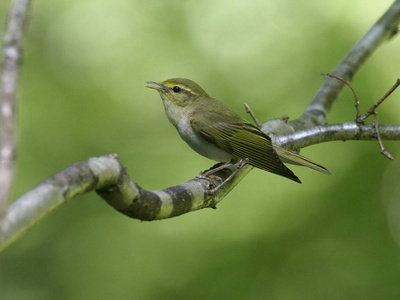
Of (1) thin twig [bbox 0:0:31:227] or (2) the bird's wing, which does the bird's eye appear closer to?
(2) the bird's wing

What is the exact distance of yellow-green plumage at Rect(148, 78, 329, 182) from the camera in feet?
12.5

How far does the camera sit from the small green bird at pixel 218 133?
379cm

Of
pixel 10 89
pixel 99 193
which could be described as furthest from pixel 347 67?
pixel 10 89

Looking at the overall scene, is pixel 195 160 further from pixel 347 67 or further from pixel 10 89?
pixel 10 89

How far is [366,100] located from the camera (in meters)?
5.89

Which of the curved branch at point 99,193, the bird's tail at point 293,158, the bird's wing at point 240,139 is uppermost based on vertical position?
the bird's wing at point 240,139

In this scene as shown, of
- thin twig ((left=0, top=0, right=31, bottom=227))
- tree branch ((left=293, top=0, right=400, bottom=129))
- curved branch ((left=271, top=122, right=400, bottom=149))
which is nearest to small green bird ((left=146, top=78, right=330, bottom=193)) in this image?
curved branch ((left=271, top=122, right=400, bottom=149))

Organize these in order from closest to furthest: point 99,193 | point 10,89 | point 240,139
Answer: point 10,89, point 99,193, point 240,139

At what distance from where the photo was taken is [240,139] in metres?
4.12

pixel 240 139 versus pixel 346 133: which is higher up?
pixel 240 139

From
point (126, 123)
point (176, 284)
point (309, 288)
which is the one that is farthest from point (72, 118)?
point (309, 288)

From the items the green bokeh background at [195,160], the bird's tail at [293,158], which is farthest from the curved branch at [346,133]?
the green bokeh background at [195,160]

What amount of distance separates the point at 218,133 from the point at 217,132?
1cm

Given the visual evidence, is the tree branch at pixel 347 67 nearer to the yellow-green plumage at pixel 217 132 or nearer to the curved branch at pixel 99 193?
the yellow-green plumage at pixel 217 132
